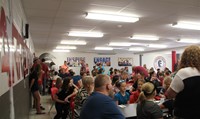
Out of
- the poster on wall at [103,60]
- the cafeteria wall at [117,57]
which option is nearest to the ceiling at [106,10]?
the cafeteria wall at [117,57]

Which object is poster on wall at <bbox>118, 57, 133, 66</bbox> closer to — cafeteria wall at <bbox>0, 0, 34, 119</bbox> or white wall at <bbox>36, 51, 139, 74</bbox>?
white wall at <bbox>36, 51, 139, 74</bbox>

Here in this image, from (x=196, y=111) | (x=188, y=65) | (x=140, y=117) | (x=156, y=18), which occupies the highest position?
(x=156, y=18)

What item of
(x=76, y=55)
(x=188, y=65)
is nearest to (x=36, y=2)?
(x=188, y=65)

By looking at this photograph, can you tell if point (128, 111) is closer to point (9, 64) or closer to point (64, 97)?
point (64, 97)

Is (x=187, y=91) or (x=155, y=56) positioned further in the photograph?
(x=155, y=56)

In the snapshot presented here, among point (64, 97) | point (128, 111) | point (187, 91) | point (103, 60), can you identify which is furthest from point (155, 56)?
point (187, 91)

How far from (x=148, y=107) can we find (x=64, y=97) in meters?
2.49

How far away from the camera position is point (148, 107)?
7.80 feet

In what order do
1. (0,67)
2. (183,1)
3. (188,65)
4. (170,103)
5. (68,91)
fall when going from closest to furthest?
(0,67) → (188,65) → (170,103) → (183,1) → (68,91)

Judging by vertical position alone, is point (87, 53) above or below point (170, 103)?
above

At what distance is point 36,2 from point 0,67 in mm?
2655

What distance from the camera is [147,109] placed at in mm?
2377

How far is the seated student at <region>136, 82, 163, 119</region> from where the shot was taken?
7.68 feet

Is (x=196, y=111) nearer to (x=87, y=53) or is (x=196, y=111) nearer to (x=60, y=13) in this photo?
(x=60, y=13)
